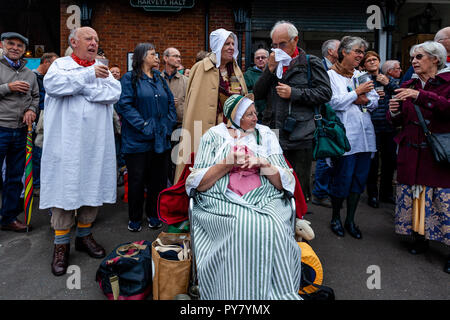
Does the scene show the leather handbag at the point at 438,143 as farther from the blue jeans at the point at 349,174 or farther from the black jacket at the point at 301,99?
the black jacket at the point at 301,99

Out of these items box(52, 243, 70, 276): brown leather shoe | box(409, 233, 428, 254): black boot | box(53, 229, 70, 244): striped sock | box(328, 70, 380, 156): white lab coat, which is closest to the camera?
box(52, 243, 70, 276): brown leather shoe

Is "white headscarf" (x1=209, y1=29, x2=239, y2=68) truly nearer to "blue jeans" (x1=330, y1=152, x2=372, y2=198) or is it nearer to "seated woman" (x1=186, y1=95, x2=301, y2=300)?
"seated woman" (x1=186, y1=95, x2=301, y2=300)

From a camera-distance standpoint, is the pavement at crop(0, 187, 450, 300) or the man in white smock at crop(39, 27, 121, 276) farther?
the man in white smock at crop(39, 27, 121, 276)

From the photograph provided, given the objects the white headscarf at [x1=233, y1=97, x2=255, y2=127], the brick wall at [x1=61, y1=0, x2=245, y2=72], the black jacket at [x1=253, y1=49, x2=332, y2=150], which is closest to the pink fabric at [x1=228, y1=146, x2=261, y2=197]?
the white headscarf at [x1=233, y1=97, x2=255, y2=127]

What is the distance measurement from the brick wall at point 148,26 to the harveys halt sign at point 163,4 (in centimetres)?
17

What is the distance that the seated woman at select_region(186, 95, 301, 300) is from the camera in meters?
2.37

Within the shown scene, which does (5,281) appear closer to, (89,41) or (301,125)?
(89,41)

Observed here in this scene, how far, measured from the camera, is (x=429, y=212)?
11.9 feet

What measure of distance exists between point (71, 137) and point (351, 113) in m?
3.02

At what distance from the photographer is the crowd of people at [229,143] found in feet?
8.47

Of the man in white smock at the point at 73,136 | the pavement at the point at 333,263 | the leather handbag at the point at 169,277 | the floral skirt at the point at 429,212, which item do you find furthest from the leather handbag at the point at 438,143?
the man in white smock at the point at 73,136

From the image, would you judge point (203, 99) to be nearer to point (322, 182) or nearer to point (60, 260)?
point (60, 260)

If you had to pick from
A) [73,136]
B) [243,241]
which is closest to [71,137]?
[73,136]
